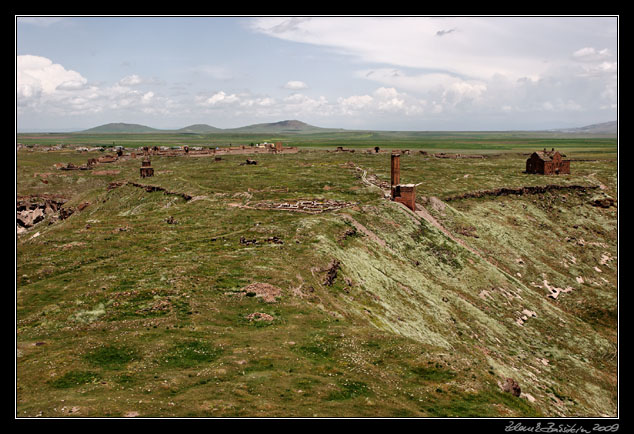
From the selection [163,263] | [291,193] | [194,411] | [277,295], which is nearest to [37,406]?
[194,411]

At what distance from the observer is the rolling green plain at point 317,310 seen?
2484 cm

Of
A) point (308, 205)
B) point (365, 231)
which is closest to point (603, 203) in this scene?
point (365, 231)

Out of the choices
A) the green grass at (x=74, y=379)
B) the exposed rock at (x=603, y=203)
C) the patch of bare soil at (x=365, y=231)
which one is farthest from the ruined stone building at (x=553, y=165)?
the green grass at (x=74, y=379)

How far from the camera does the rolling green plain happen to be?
2484cm

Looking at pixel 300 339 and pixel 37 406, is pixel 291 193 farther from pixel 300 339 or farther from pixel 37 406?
pixel 37 406

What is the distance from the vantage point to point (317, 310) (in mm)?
36875

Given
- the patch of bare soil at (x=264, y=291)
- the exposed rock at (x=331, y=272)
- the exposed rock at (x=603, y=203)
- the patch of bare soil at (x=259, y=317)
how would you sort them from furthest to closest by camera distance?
1. the exposed rock at (x=603, y=203)
2. the exposed rock at (x=331, y=272)
3. the patch of bare soil at (x=264, y=291)
4. the patch of bare soil at (x=259, y=317)

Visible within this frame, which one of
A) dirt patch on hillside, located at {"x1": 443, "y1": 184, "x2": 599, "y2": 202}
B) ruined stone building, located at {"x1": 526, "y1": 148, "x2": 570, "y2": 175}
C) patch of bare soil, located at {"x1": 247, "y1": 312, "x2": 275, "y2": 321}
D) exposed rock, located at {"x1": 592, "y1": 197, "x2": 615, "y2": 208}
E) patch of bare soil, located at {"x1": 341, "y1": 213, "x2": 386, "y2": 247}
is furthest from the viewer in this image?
ruined stone building, located at {"x1": 526, "y1": 148, "x2": 570, "y2": 175}

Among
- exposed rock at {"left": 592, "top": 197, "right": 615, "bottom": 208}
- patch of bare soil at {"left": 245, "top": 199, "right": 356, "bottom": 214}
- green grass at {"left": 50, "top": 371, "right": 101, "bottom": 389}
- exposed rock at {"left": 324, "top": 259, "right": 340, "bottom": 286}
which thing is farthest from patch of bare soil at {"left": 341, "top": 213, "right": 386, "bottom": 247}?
exposed rock at {"left": 592, "top": 197, "right": 615, "bottom": 208}

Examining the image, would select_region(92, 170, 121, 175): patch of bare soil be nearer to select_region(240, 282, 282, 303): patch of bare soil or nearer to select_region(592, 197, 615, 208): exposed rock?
select_region(240, 282, 282, 303): patch of bare soil

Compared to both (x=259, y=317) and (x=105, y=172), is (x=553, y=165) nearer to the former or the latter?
(x=259, y=317)

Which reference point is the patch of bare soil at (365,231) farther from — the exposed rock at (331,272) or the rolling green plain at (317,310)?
the exposed rock at (331,272)

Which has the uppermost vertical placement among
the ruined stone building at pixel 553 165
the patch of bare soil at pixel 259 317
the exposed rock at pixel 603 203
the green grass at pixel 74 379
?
the ruined stone building at pixel 553 165

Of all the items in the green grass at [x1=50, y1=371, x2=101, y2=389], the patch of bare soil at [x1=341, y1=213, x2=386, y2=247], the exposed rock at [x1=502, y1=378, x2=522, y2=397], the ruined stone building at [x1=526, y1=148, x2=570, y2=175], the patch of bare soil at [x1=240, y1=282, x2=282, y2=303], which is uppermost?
the ruined stone building at [x1=526, y1=148, x2=570, y2=175]
